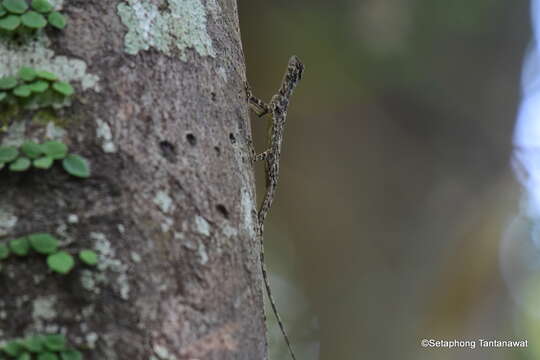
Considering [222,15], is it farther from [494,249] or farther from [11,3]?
[494,249]

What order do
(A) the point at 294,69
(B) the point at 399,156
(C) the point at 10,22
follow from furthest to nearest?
(B) the point at 399,156 → (A) the point at 294,69 → (C) the point at 10,22

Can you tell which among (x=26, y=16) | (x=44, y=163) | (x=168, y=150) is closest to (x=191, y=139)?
(x=168, y=150)

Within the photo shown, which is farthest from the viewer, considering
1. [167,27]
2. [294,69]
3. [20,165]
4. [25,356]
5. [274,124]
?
[294,69]

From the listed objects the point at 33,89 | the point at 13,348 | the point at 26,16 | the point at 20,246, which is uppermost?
the point at 26,16

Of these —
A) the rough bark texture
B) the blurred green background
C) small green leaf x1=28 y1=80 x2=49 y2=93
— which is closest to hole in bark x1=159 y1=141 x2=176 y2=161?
the rough bark texture

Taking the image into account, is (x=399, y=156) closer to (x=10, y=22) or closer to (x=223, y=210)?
(x=223, y=210)

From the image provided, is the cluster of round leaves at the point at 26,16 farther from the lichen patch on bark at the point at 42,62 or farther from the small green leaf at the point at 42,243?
the small green leaf at the point at 42,243

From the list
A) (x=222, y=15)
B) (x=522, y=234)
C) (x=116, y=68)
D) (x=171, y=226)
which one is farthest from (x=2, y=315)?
(x=522, y=234)
